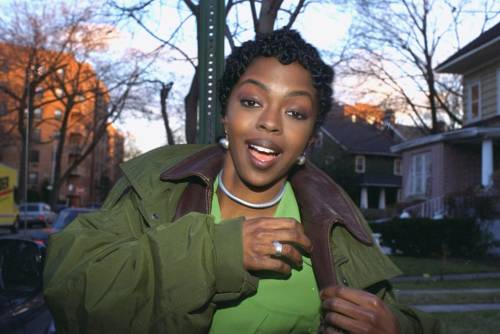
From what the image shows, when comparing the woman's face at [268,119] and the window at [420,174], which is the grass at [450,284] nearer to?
the woman's face at [268,119]

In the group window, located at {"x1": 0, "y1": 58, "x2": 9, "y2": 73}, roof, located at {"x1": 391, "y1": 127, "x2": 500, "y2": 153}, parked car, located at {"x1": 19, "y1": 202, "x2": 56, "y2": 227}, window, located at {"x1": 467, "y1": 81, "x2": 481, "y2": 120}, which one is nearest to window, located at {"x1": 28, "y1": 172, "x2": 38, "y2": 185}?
parked car, located at {"x1": 19, "y1": 202, "x2": 56, "y2": 227}

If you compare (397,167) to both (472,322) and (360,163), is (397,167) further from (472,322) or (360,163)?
(472,322)

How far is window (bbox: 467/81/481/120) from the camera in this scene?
21703 mm

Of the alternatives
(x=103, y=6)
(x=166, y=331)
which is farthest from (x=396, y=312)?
(x=103, y=6)

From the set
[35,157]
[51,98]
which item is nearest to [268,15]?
[51,98]

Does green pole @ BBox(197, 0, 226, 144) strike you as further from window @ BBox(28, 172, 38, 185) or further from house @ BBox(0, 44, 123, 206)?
window @ BBox(28, 172, 38, 185)

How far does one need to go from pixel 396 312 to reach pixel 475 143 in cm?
2155

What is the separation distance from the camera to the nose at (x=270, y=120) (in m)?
1.92

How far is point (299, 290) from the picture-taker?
1.99m

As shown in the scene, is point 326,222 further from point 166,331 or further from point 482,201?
point 482,201

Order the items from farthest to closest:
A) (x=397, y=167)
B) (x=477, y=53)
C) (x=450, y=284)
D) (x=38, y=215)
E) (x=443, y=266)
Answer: (x=397, y=167), (x=38, y=215), (x=477, y=53), (x=443, y=266), (x=450, y=284)

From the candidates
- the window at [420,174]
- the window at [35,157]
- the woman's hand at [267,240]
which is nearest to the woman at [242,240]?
the woman's hand at [267,240]

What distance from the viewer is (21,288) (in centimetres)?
450

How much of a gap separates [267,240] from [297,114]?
2.01ft
